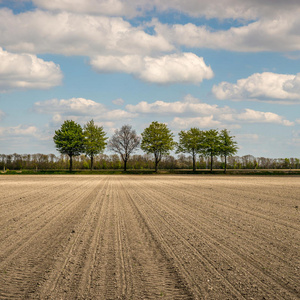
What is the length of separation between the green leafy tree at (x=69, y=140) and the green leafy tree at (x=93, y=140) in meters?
1.38

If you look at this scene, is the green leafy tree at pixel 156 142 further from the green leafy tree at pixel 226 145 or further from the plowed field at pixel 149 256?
the plowed field at pixel 149 256

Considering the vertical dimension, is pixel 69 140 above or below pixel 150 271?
above

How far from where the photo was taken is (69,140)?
75.9 meters

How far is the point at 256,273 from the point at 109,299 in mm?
3177

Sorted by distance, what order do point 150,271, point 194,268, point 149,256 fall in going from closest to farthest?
point 150,271
point 194,268
point 149,256

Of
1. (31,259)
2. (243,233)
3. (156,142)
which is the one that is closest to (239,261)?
(243,233)

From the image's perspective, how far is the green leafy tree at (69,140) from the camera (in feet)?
245

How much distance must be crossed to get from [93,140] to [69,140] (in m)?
5.95

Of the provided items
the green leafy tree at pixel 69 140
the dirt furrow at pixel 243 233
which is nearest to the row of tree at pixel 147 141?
the green leafy tree at pixel 69 140

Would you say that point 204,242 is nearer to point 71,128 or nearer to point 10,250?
point 10,250

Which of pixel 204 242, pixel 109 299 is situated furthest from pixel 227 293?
pixel 204 242

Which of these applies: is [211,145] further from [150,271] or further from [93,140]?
[150,271]

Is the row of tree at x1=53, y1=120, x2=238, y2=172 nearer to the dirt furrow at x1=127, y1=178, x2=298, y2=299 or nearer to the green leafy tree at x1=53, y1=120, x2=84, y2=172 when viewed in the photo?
the green leafy tree at x1=53, y1=120, x2=84, y2=172

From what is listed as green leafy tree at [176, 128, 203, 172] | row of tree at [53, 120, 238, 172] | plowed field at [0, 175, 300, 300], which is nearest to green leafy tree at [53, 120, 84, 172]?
row of tree at [53, 120, 238, 172]
